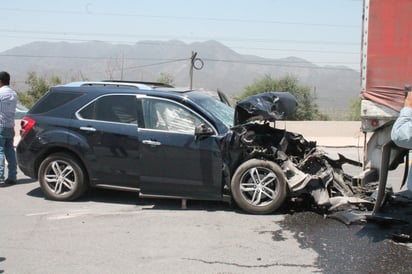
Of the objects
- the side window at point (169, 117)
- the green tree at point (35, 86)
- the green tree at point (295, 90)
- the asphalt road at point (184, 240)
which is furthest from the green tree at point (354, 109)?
the side window at point (169, 117)

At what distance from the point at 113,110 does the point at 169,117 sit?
86 centimetres

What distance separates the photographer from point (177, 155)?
6.67 meters

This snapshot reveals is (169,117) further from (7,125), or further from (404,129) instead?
(7,125)

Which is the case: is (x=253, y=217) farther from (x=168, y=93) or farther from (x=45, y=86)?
(x=45, y=86)

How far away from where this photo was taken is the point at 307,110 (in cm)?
3866

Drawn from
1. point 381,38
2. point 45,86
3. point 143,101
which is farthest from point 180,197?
point 45,86

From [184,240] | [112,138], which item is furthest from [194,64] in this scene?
[184,240]

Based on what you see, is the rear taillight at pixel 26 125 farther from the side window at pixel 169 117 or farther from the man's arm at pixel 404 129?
the man's arm at pixel 404 129

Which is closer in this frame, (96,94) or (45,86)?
(96,94)

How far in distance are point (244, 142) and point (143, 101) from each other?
1527mm

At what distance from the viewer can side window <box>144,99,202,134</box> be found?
6770 mm

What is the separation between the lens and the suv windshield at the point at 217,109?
22.9 feet

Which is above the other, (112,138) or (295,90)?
(295,90)

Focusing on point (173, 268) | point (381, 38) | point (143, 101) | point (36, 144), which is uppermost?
point (381, 38)
